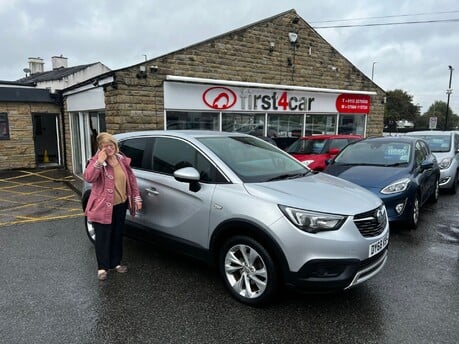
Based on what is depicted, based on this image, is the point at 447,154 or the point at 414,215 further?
the point at 447,154

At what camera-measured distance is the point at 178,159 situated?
397cm

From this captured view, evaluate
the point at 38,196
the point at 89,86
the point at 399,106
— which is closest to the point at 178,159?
the point at 38,196

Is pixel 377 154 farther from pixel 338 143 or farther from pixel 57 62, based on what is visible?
pixel 57 62

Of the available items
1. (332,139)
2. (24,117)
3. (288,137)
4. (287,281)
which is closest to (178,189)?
(287,281)

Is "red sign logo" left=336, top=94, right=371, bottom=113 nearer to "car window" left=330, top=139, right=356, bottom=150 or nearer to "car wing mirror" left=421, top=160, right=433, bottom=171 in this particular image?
"car window" left=330, top=139, right=356, bottom=150

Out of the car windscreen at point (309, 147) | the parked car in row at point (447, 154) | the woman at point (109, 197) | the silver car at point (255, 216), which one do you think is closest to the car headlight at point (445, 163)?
the parked car in row at point (447, 154)

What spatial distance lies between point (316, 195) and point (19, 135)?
1267cm

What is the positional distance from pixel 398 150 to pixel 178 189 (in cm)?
445

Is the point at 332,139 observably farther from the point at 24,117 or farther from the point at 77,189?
the point at 24,117

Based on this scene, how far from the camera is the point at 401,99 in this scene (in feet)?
201

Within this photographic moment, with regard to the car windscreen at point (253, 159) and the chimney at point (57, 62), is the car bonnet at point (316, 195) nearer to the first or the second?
the car windscreen at point (253, 159)

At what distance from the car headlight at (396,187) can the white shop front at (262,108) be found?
6093mm

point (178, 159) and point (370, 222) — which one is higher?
point (178, 159)

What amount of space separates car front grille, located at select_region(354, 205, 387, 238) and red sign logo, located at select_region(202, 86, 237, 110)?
24.8 feet
